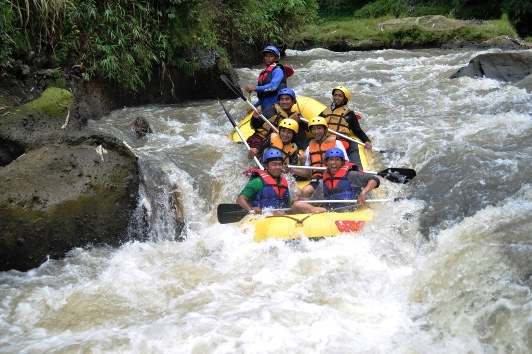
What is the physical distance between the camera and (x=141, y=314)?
3803 mm

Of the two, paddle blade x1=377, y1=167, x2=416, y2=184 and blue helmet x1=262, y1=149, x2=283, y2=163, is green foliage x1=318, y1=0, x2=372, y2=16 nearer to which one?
paddle blade x1=377, y1=167, x2=416, y2=184

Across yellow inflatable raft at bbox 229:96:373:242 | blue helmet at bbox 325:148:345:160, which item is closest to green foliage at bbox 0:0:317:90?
yellow inflatable raft at bbox 229:96:373:242

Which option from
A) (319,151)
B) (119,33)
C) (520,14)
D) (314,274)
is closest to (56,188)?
(314,274)

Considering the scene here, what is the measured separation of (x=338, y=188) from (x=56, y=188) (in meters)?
2.61

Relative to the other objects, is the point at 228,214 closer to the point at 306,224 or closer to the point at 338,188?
the point at 306,224

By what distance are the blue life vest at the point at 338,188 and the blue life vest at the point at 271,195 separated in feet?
1.35

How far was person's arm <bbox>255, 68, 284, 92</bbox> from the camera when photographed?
24.3 feet

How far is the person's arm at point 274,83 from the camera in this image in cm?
741

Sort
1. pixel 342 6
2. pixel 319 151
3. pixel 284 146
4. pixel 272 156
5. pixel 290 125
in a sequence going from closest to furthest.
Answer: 1. pixel 272 156
2. pixel 319 151
3. pixel 290 125
4. pixel 284 146
5. pixel 342 6

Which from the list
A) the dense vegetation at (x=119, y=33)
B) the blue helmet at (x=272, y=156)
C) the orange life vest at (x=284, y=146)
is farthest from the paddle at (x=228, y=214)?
the dense vegetation at (x=119, y=33)

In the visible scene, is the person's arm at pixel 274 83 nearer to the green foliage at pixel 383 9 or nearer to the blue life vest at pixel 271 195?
the blue life vest at pixel 271 195

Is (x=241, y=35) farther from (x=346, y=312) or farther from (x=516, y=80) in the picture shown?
(x=346, y=312)

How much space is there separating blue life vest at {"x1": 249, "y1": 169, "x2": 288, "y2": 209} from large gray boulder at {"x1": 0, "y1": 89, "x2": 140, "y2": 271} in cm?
119

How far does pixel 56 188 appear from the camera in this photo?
190 inches
